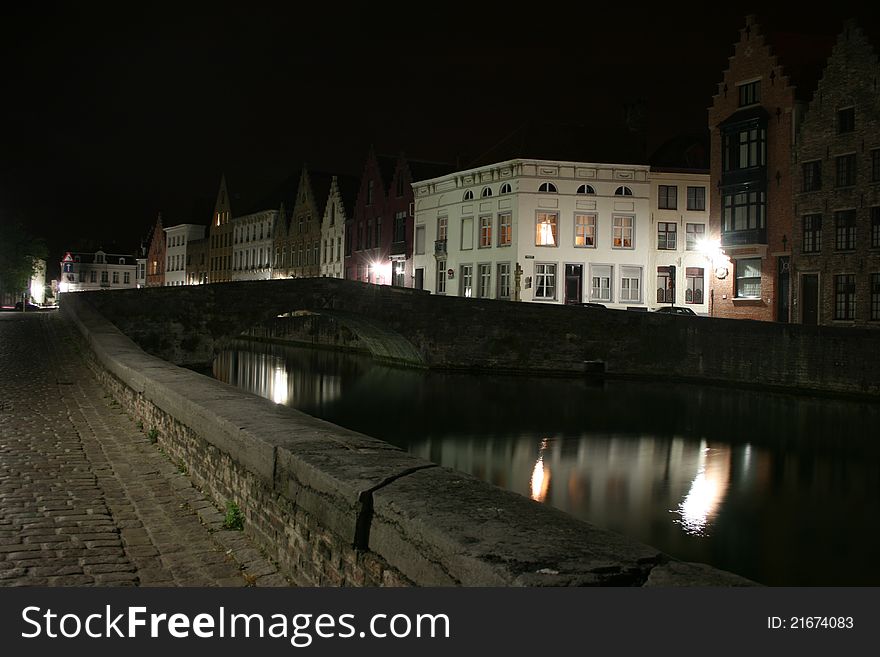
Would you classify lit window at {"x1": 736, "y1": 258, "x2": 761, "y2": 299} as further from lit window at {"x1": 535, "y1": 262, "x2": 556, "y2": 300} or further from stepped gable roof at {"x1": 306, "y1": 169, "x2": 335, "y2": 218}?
stepped gable roof at {"x1": 306, "y1": 169, "x2": 335, "y2": 218}

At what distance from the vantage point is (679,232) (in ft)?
113

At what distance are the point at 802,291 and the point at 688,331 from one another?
13.5ft

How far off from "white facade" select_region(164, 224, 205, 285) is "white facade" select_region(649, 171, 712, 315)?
49.7 m

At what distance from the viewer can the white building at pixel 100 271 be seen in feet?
303

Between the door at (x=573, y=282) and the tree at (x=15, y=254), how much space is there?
31606 millimetres

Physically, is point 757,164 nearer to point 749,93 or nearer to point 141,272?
point 749,93

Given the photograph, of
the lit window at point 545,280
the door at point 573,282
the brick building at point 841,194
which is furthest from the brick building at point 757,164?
the lit window at point 545,280

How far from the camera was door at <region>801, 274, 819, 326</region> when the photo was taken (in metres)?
27.2

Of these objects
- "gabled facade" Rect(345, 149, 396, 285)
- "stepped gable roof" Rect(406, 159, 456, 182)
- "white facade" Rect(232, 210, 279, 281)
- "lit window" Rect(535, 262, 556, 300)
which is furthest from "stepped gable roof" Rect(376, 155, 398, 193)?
"white facade" Rect(232, 210, 279, 281)

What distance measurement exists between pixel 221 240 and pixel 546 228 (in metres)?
39.8

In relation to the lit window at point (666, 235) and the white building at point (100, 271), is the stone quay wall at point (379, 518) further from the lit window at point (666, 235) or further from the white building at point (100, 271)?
the white building at point (100, 271)

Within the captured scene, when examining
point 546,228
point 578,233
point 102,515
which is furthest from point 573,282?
point 102,515

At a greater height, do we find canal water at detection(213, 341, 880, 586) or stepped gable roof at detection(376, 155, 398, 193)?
stepped gable roof at detection(376, 155, 398, 193)

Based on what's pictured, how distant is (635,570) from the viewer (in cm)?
295
